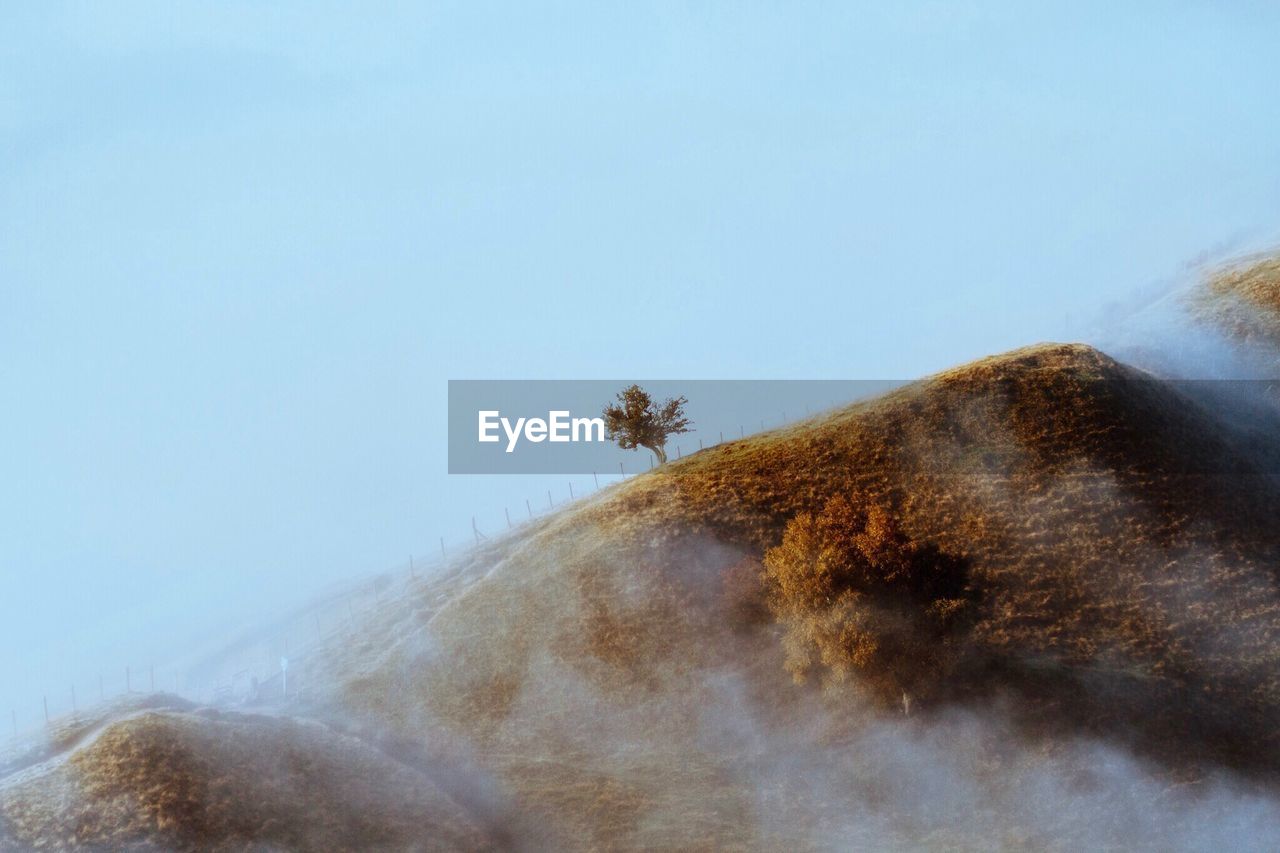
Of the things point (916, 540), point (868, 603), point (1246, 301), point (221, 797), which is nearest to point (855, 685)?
point (868, 603)

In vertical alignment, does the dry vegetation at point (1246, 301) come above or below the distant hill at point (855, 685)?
above

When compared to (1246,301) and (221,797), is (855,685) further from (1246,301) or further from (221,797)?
(1246,301)

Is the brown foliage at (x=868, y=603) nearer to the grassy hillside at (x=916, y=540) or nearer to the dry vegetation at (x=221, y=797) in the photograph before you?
the grassy hillside at (x=916, y=540)

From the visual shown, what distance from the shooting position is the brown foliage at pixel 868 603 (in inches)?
1901

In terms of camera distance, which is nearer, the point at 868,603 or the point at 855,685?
the point at 855,685

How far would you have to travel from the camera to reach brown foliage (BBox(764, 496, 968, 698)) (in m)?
48.3

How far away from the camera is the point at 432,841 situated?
136 feet

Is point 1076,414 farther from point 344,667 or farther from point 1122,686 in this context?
point 344,667

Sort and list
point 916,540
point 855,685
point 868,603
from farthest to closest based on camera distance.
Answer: point 916,540 → point 868,603 → point 855,685

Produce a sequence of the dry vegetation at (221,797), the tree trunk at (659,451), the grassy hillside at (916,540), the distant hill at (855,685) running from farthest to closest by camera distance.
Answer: the tree trunk at (659,451) → the grassy hillside at (916,540) → the distant hill at (855,685) → the dry vegetation at (221,797)

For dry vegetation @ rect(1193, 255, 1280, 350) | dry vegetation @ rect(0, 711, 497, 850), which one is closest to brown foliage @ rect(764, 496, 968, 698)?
dry vegetation @ rect(0, 711, 497, 850)

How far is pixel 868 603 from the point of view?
4931 centimetres

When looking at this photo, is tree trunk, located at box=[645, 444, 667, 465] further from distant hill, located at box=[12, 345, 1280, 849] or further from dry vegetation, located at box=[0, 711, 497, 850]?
dry vegetation, located at box=[0, 711, 497, 850]

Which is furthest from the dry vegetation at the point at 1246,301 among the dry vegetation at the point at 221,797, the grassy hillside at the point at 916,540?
the dry vegetation at the point at 221,797
